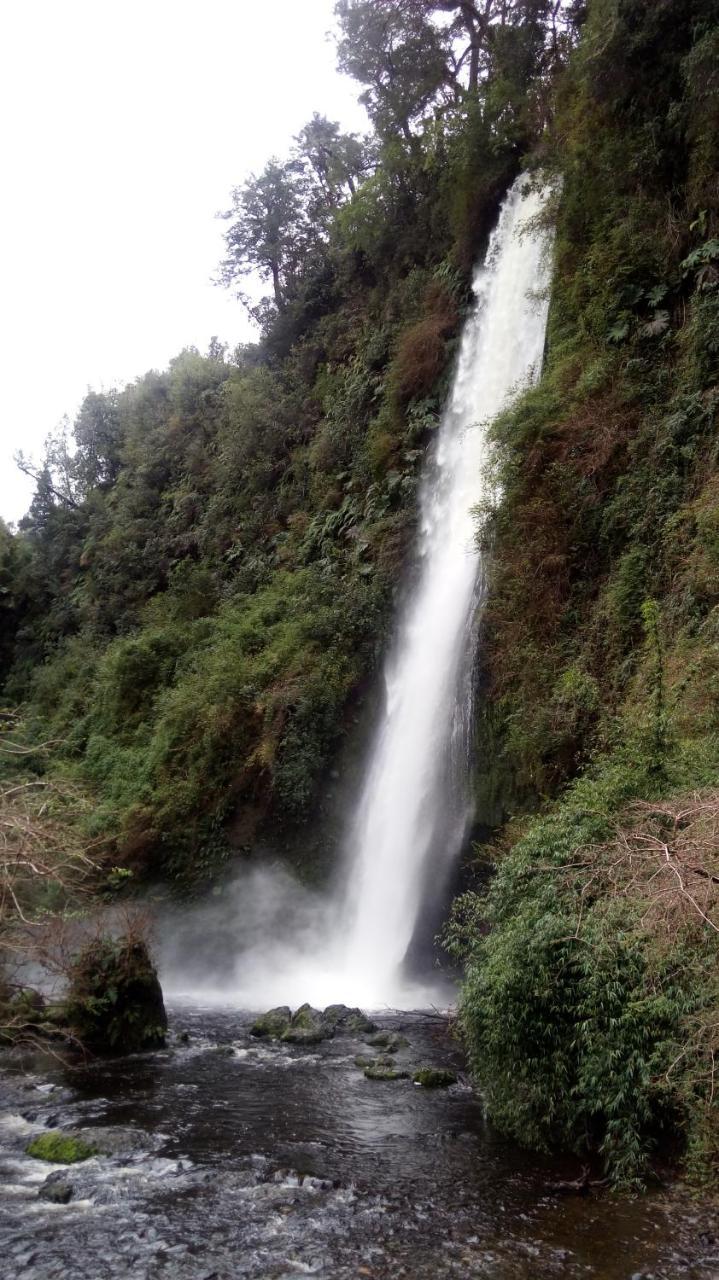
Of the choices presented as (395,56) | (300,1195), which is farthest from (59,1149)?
(395,56)

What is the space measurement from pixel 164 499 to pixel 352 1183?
3107 cm

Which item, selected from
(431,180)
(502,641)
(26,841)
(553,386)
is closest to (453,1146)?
(26,841)

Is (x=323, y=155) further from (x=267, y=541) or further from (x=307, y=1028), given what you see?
(x=307, y=1028)

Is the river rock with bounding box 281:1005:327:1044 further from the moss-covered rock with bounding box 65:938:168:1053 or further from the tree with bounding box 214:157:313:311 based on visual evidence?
the tree with bounding box 214:157:313:311

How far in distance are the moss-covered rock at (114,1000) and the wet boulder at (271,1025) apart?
1.22 meters

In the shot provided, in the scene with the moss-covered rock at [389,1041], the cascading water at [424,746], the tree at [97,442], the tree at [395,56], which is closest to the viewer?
the moss-covered rock at [389,1041]

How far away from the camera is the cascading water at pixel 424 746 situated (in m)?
14.6

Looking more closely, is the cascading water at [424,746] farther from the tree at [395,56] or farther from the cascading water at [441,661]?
the tree at [395,56]

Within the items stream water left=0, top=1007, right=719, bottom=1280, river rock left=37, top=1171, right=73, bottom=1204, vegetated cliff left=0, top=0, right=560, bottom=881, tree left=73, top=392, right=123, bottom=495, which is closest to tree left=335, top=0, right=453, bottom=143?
vegetated cliff left=0, top=0, right=560, bottom=881

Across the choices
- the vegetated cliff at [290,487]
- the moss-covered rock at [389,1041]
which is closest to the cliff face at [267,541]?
the vegetated cliff at [290,487]

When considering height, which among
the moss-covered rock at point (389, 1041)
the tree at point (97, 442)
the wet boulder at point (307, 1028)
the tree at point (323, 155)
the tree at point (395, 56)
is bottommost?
the wet boulder at point (307, 1028)

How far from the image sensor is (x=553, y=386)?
51.8ft

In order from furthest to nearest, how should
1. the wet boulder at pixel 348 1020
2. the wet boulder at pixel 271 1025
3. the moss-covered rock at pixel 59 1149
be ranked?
the wet boulder at pixel 271 1025
the wet boulder at pixel 348 1020
the moss-covered rock at pixel 59 1149

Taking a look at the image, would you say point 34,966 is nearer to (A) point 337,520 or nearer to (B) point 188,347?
(A) point 337,520
